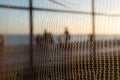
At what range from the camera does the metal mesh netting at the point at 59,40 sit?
2168mm

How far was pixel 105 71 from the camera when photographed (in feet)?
7.28

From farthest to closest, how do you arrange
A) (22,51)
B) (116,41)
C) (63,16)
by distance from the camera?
(22,51), (63,16), (116,41)

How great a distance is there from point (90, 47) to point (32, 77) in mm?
900

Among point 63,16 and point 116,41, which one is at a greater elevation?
point 63,16

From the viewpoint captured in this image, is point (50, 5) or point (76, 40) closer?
point (76, 40)

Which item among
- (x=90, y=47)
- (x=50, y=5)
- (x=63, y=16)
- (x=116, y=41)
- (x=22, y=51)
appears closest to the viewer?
(x=116, y=41)

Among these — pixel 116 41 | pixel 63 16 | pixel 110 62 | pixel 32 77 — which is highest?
pixel 63 16

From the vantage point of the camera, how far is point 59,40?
2.54m

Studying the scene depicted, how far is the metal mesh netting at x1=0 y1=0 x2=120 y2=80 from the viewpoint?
2.17 metres

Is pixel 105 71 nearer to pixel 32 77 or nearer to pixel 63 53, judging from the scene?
pixel 63 53

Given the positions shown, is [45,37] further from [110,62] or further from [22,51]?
[110,62]

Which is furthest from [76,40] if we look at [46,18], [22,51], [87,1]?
[22,51]

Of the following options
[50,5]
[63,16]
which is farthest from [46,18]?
[63,16]

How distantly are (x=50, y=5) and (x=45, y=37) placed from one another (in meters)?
0.28
